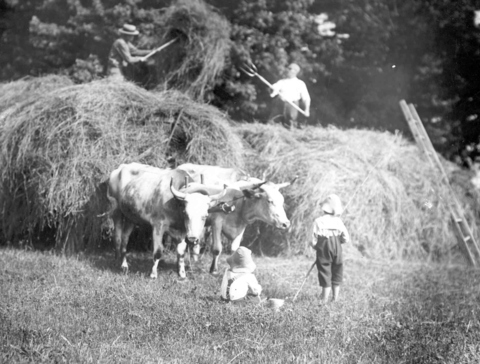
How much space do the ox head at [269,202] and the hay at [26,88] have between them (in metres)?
4.75

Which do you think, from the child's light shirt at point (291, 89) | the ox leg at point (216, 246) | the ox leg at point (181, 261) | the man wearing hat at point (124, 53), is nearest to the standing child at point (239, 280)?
the ox leg at point (181, 261)

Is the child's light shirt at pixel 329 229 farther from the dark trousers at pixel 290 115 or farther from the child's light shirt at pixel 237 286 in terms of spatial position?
the dark trousers at pixel 290 115

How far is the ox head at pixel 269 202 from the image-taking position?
25.7 feet

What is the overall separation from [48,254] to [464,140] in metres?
8.45

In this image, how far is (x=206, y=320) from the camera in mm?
5602

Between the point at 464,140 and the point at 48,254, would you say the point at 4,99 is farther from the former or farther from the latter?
the point at 464,140

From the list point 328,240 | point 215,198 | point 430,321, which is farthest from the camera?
point 215,198

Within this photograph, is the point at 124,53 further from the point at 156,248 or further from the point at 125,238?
the point at 156,248

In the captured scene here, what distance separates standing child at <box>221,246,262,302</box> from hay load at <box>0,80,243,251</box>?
12.1 ft

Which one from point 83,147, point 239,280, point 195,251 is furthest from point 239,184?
point 83,147

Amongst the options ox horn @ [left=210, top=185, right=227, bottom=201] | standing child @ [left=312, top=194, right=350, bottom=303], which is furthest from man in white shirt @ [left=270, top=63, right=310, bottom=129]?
standing child @ [left=312, top=194, right=350, bottom=303]

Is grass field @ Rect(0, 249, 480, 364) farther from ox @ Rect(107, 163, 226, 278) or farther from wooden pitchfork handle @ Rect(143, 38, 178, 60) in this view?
wooden pitchfork handle @ Rect(143, 38, 178, 60)

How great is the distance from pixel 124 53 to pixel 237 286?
759cm

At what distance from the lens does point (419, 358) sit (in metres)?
4.84
